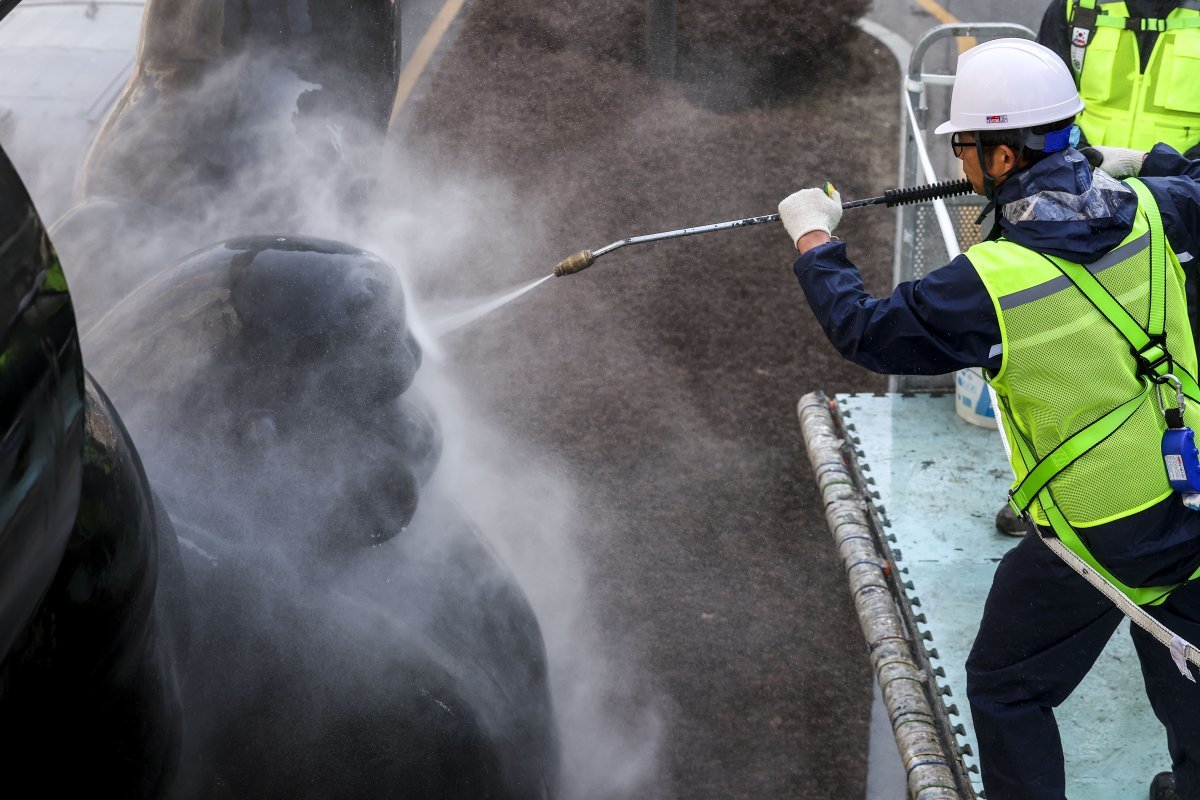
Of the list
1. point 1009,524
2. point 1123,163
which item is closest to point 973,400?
point 1009,524

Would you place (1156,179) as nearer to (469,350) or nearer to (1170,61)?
(1170,61)

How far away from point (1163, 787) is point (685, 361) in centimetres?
352

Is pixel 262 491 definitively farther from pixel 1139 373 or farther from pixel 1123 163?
pixel 1123 163

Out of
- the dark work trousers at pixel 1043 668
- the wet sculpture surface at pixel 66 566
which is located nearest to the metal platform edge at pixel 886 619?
the dark work trousers at pixel 1043 668

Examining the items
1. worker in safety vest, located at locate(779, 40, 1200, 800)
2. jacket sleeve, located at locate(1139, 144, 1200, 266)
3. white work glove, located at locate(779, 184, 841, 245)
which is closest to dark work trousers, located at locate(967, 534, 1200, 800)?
worker in safety vest, located at locate(779, 40, 1200, 800)

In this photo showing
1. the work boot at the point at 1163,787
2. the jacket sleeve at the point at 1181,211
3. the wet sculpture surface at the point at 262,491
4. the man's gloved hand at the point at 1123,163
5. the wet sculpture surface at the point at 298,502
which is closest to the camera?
the wet sculpture surface at the point at 262,491

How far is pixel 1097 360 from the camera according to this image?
255 centimetres

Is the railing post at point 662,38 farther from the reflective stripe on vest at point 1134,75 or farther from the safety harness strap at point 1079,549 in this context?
the safety harness strap at point 1079,549

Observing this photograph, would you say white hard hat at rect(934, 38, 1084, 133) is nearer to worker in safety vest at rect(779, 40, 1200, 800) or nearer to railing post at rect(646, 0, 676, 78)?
worker in safety vest at rect(779, 40, 1200, 800)

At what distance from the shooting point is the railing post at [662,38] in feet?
28.7

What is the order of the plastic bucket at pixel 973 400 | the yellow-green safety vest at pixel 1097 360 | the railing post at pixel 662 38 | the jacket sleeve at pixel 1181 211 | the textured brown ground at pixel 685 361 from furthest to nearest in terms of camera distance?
the railing post at pixel 662 38 → the plastic bucket at pixel 973 400 → the textured brown ground at pixel 685 361 → the jacket sleeve at pixel 1181 211 → the yellow-green safety vest at pixel 1097 360

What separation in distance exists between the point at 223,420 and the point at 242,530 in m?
0.19

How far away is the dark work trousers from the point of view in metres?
2.82

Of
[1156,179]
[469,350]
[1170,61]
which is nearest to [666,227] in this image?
[469,350]
